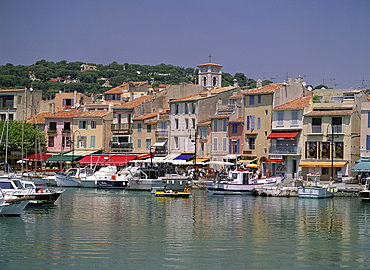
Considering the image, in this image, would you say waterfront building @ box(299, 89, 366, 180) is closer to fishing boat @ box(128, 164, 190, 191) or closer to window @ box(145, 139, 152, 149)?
fishing boat @ box(128, 164, 190, 191)

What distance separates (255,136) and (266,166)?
13.1 ft

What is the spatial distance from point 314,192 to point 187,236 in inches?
1190

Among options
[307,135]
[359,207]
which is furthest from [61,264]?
[307,135]

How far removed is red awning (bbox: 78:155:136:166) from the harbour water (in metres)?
34.2

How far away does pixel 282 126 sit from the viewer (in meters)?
79.4

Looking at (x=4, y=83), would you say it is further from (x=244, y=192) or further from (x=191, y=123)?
(x=244, y=192)

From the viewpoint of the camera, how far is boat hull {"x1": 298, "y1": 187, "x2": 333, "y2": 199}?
65188 mm

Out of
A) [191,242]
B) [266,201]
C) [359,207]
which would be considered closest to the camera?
[191,242]

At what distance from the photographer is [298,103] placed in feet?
259

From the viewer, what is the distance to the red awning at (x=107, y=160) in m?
93.6

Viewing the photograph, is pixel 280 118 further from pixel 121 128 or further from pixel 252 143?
pixel 121 128

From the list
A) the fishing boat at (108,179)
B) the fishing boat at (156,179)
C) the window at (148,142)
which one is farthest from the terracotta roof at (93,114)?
the fishing boat at (156,179)

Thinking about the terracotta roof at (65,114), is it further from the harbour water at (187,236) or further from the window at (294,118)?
the harbour water at (187,236)

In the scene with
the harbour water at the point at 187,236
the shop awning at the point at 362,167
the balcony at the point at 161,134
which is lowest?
the harbour water at the point at 187,236
